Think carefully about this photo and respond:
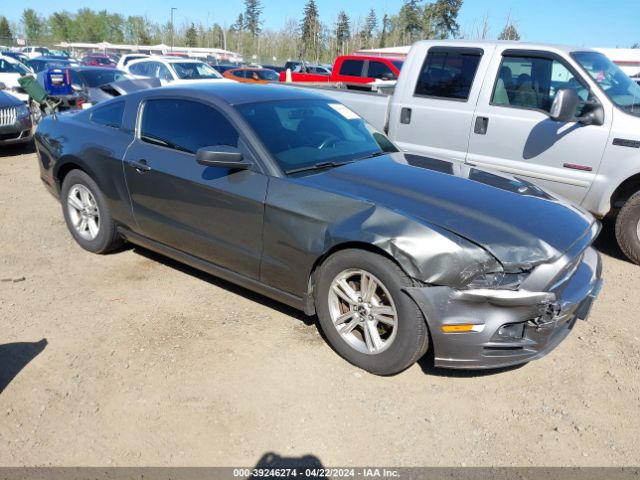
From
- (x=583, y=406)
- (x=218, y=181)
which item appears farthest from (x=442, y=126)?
(x=583, y=406)

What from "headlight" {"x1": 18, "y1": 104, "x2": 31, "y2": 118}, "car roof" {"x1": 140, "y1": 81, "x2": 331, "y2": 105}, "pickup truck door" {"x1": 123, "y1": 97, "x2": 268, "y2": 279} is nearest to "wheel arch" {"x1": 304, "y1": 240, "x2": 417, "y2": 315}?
"pickup truck door" {"x1": 123, "y1": 97, "x2": 268, "y2": 279}

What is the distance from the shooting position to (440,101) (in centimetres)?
589

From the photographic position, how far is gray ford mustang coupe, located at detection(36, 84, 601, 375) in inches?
111

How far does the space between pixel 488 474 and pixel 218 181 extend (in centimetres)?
242

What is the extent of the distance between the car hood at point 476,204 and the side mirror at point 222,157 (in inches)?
16.9

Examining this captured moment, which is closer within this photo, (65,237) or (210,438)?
(210,438)

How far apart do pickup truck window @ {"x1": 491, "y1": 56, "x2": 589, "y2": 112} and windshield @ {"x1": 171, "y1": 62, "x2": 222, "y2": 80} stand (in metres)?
10.9

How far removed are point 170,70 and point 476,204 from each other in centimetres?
1314

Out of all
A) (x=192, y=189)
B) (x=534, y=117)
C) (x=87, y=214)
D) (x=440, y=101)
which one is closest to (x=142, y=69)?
(x=87, y=214)

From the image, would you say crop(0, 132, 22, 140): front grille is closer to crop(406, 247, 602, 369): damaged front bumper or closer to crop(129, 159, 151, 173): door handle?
crop(129, 159, 151, 173): door handle

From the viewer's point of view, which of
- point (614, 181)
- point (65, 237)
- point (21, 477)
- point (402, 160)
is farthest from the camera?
point (65, 237)

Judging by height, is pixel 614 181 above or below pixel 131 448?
above

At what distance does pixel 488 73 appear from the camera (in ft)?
18.4

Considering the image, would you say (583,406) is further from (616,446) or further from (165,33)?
(165,33)
